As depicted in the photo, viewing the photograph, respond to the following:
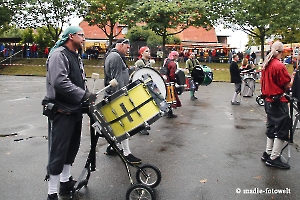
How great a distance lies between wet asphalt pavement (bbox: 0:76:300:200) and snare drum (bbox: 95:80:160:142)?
3.10 feet

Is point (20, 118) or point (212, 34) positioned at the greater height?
point (212, 34)

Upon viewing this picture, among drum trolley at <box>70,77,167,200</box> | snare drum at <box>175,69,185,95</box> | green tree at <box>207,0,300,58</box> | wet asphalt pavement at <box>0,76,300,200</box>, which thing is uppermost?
green tree at <box>207,0,300,58</box>

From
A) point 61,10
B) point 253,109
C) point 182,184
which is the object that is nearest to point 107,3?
point 61,10

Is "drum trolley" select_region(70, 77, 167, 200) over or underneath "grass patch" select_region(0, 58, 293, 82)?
underneath

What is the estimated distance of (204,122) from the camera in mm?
9758

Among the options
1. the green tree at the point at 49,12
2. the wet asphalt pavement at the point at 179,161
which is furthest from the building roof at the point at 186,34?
the wet asphalt pavement at the point at 179,161

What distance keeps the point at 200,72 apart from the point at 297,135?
229 inches

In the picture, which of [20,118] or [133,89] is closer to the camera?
[133,89]

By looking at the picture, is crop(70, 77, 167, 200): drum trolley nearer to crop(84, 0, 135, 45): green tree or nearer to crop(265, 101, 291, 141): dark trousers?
crop(265, 101, 291, 141): dark trousers

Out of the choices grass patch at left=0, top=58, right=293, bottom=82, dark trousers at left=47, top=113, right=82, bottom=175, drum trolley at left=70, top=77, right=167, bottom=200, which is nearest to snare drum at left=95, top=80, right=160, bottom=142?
drum trolley at left=70, top=77, right=167, bottom=200

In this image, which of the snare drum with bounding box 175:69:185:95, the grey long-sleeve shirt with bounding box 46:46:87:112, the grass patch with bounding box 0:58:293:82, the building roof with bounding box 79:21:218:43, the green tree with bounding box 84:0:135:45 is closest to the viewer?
the grey long-sleeve shirt with bounding box 46:46:87:112

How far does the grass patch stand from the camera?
27.6 metres

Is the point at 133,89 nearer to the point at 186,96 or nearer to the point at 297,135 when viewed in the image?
the point at 297,135

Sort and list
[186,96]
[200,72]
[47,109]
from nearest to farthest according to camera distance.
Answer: [47,109]
[200,72]
[186,96]
